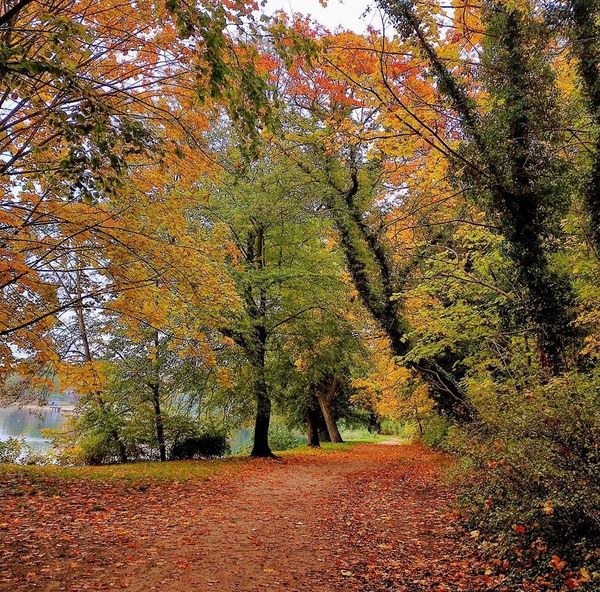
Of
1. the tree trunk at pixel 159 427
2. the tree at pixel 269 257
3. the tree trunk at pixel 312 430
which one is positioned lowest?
the tree trunk at pixel 312 430

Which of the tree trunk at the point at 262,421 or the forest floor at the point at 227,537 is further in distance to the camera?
the tree trunk at the point at 262,421

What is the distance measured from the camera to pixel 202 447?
1538cm

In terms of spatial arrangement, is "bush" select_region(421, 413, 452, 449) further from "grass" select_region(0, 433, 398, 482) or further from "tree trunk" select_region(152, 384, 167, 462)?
"tree trunk" select_region(152, 384, 167, 462)

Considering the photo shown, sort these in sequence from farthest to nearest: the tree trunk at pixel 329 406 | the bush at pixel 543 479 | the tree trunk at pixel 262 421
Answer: the tree trunk at pixel 329 406
the tree trunk at pixel 262 421
the bush at pixel 543 479

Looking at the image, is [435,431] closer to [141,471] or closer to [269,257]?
[269,257]

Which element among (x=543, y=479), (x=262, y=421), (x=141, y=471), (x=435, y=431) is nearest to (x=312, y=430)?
(x=435, y=431)

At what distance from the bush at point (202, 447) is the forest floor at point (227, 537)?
16.3ft

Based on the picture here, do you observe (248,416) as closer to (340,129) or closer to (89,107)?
(340,129)

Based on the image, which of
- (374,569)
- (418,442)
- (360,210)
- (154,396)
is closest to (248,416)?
(154,396)

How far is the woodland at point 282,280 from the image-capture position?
4.28 meters

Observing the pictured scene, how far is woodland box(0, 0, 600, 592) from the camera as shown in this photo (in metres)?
4.28

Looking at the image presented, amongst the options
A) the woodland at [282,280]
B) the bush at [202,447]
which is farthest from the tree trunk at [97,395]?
the bush at [202,447]

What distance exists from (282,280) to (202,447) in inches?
248

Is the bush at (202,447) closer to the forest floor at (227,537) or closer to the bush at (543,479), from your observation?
the forest floor at (227,537)
